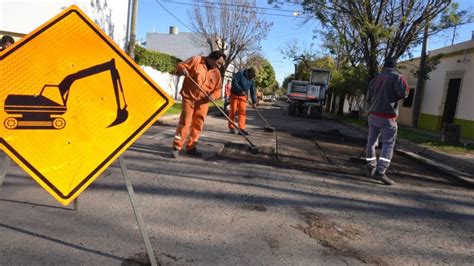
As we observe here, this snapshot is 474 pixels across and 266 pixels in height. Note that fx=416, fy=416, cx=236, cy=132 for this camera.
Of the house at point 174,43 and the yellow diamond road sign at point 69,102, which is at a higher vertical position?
the house at point 174,43

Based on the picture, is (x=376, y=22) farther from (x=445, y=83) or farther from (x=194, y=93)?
(x=194, y=93)

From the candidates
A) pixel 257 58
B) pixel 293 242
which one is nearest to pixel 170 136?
pixel 293 242

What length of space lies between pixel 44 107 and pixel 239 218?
205cm

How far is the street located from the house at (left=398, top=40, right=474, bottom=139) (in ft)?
39.9

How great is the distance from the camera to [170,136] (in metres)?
8.96

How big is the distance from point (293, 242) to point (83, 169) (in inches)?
70.1

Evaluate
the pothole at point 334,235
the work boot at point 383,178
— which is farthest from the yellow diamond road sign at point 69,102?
the work boot at point 383,178

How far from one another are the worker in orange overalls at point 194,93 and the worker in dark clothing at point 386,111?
2.49 meters

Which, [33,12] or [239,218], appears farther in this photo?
[33,12]

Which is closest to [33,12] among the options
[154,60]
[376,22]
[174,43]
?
[154,60]

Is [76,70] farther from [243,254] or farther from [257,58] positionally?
[257,58]

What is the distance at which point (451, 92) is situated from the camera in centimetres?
1905

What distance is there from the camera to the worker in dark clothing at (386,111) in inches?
237

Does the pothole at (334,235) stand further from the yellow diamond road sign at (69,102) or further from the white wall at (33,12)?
the white wall at (33,12)
